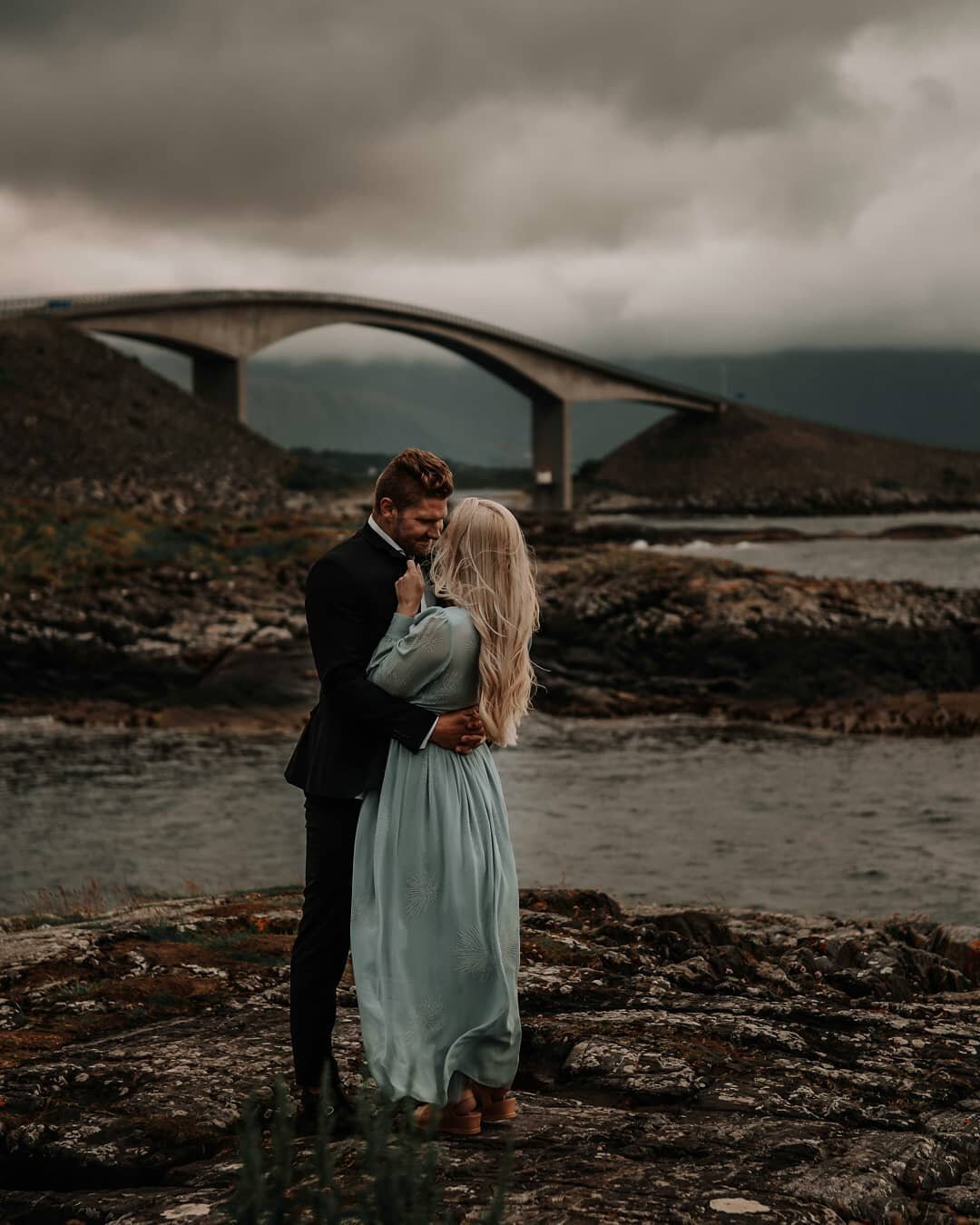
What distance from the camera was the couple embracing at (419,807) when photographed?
3.74m

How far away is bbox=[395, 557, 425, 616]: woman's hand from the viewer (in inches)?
152

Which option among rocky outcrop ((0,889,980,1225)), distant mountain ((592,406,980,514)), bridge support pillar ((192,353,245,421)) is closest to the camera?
rocky outcrop ((0,889,980,1225))

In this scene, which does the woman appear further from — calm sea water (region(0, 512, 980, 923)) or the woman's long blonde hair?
calm sea water (region(0, 512, 980, 923))

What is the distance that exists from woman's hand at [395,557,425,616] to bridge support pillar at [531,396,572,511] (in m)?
83.8

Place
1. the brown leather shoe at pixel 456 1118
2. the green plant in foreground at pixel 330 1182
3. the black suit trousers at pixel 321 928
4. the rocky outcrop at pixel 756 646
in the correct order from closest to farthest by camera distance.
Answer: the green plant in foreground at pixel 330 1182 → the brown leather shoe at pixel 456 1118 → the black suit trousers at pixel 321 928 → the rocky outcrop at pixel 756 646

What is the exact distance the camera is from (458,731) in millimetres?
3771

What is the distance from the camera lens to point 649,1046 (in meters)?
4.49

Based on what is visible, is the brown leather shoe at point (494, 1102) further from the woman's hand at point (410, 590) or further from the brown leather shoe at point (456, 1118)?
the woman's hand at point (410, 590)

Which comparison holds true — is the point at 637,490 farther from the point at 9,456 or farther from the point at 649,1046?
the point at 649,1046

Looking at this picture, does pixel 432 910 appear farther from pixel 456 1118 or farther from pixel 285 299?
pixel 285 299

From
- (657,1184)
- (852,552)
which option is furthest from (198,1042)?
(852,552)

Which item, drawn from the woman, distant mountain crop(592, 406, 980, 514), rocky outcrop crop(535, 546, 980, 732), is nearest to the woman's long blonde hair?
the woman

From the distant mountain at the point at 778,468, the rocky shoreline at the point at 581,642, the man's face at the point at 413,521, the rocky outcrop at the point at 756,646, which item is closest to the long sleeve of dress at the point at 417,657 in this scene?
the man's face at the point at 413,521

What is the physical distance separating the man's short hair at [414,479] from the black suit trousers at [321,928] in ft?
2.80
